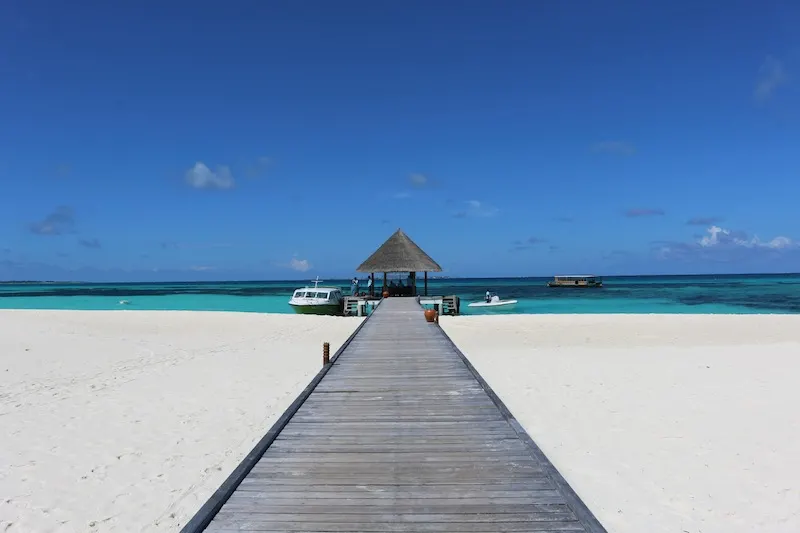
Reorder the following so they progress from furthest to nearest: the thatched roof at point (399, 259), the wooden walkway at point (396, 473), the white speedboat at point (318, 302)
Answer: the white speedboat at point (318, 302), the thatched roof at point (399, 259), the wooden walkway at point (396, 473)

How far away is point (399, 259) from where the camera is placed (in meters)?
28.5

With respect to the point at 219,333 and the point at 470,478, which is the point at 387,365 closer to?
the point at 470,478

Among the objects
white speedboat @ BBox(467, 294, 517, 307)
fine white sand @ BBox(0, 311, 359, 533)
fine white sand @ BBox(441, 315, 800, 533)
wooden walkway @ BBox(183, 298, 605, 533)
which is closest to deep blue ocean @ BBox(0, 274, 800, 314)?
white speedboat @ BBox(467, 294, 517, 307)

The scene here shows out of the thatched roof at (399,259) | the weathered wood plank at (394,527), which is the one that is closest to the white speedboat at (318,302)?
the thatched roof at (399,259)

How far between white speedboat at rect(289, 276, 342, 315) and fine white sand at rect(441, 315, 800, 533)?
14.8 meters

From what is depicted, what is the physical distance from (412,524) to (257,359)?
41.3 feet

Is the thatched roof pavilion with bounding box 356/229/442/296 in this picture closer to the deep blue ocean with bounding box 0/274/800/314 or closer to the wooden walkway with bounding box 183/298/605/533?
the deep blue ocean with bounding box 0/274/800/314

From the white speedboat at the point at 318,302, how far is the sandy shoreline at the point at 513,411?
1221 cm

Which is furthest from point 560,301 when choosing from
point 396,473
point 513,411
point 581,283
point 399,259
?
point 396,473

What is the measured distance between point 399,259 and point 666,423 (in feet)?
67.6

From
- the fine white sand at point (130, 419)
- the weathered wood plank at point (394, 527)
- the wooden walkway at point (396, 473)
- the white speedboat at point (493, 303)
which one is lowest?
the fine white sand at point (130, 419)

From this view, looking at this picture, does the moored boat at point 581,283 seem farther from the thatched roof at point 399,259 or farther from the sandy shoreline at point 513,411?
the sandy shoreline at point 513,411

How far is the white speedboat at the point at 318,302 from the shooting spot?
104ft

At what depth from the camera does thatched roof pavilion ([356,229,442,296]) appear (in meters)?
28.2
